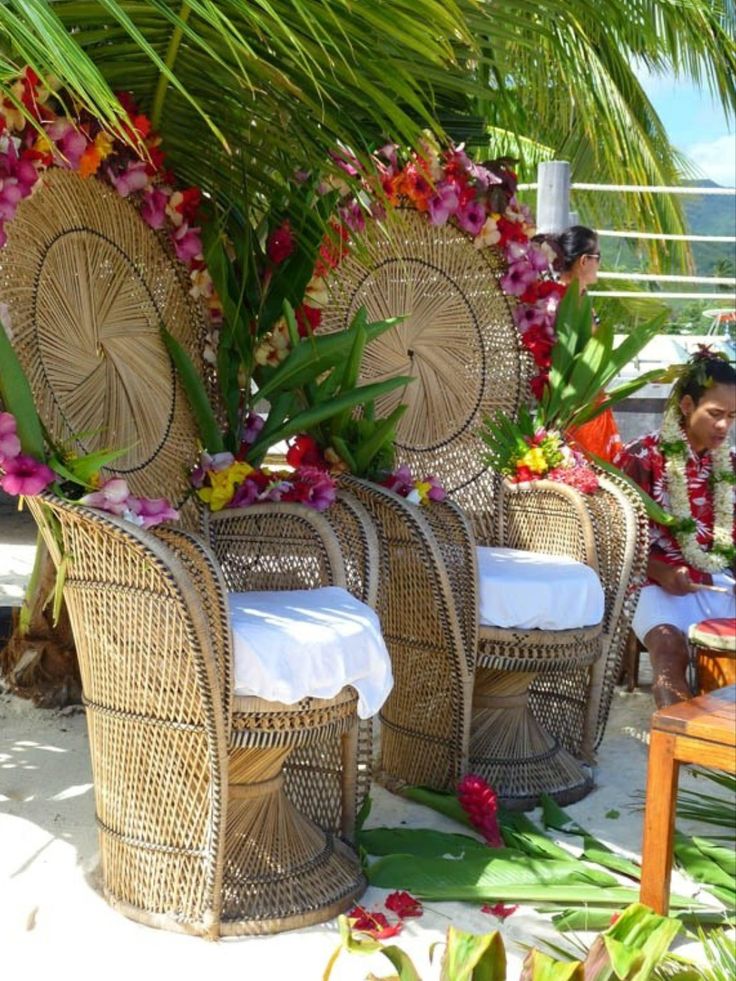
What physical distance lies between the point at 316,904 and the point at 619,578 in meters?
1.56

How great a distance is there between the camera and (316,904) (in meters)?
2.96

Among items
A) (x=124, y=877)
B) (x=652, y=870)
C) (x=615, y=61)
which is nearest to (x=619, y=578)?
(x=652, y=870)

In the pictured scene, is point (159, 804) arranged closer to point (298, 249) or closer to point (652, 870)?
point (652, 870)

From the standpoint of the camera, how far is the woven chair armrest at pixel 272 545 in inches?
133

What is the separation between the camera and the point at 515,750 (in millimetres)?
3889

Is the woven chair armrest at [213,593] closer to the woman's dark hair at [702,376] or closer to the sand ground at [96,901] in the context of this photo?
the sand ground at [96,901]

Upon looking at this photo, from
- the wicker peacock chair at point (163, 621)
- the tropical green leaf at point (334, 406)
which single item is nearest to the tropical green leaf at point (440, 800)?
the wicker peacock chair at point (163, 621)

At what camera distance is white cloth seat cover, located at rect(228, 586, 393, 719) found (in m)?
2.79

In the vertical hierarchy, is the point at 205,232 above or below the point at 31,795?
above

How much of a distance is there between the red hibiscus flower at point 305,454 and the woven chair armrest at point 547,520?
30.7 inches

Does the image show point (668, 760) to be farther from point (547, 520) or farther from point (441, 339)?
point (441, 339)

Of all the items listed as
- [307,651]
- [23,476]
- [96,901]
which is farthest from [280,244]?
[96,901]

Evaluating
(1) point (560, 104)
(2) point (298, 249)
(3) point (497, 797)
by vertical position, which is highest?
(1) point (560, 104)

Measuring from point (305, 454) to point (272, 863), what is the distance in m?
1.13
